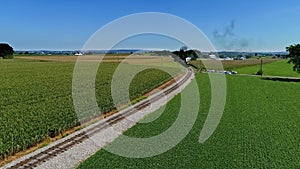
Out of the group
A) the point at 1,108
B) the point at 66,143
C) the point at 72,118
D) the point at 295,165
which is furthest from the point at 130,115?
the point at 295,165

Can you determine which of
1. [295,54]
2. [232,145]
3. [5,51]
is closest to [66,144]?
[232,145]

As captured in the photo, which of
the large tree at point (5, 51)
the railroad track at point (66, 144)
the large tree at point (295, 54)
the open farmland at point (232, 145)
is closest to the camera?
the open farmland at point (232, 145)

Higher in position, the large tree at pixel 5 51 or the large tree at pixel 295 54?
the large tree at pixel 5 51

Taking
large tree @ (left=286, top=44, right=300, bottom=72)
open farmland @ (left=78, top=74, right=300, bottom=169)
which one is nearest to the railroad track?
open farmland @ (left=78, top=74, right=300, bottom=169)

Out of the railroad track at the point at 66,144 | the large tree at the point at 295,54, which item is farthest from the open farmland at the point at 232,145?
the large tree at the point at 295,54

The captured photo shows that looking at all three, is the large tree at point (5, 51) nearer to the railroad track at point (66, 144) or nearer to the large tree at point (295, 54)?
the large tree at point (295, 54)

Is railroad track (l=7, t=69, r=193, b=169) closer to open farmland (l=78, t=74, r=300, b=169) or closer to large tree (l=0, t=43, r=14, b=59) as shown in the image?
open farmland (l=78, t=74, r=300, b=169)

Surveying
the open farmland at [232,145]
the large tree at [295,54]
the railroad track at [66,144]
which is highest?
the large tree at [295,54]

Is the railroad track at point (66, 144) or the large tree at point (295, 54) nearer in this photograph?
the railroad track at point (66, 144)

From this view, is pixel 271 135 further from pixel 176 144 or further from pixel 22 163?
pixel 22 163

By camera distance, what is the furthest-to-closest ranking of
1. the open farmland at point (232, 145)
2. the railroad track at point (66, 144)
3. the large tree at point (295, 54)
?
the large tree at point (295, 54) → the railroad track at point (66, 144) → the open farmland at point (232, 145)

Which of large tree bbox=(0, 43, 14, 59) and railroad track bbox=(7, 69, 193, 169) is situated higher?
large tree bbox=(0, 43, 14, 59)
